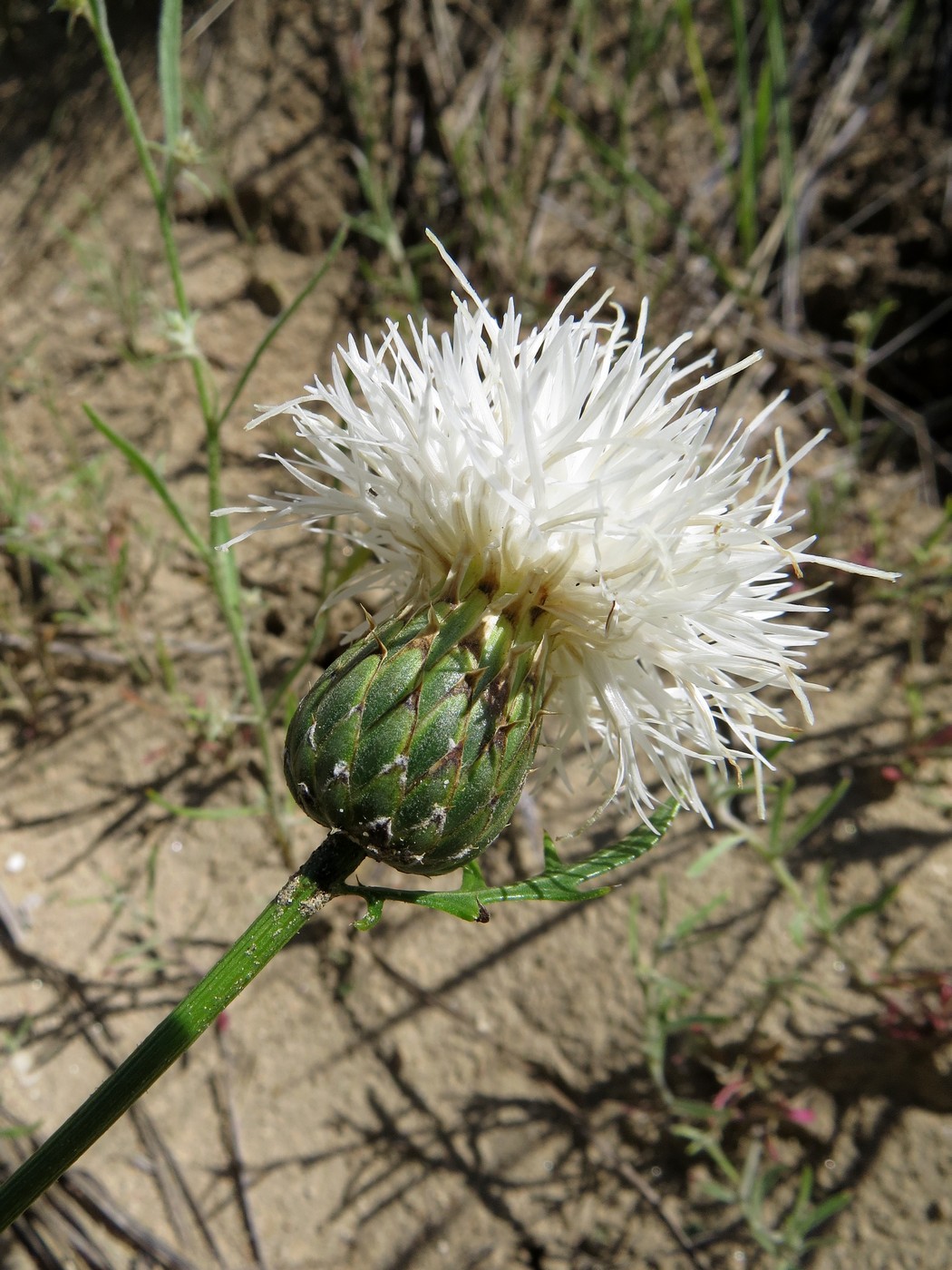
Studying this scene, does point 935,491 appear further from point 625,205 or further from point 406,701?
point 406,701

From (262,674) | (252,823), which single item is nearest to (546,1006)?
(252,823)

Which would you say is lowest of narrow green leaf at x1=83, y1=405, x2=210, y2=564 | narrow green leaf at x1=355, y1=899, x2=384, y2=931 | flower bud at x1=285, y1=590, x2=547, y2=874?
narrow green leaf at x1=355, y1=899, x2=384, y2=931

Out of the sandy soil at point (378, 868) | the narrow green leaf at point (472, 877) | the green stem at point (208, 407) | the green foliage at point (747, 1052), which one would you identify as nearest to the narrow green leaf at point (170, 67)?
the green stem at point (208, 407)

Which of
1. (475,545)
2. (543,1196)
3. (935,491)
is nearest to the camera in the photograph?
(475,545)

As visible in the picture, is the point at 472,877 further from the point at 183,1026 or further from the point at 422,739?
the point at 183,1026

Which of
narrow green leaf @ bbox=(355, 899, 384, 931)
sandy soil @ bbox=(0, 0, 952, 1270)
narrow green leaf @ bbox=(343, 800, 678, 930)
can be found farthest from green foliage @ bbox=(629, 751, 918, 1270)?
narrow green leaf @ bbox=(355, 899, 384, 931)

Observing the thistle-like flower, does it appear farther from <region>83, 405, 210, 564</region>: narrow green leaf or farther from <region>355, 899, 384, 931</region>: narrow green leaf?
<region>83, 405, 210, 564</region>: narrow green leaf

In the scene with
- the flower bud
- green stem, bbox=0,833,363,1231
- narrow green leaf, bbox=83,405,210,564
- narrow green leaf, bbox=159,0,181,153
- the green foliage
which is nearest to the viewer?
green stem, bbox=0,833,363,1231

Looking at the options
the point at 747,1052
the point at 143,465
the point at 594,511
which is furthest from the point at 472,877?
the point at 747,1052

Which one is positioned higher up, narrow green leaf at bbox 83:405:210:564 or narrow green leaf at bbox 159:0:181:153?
narrow green leaf at bbox 159:0:181:153
